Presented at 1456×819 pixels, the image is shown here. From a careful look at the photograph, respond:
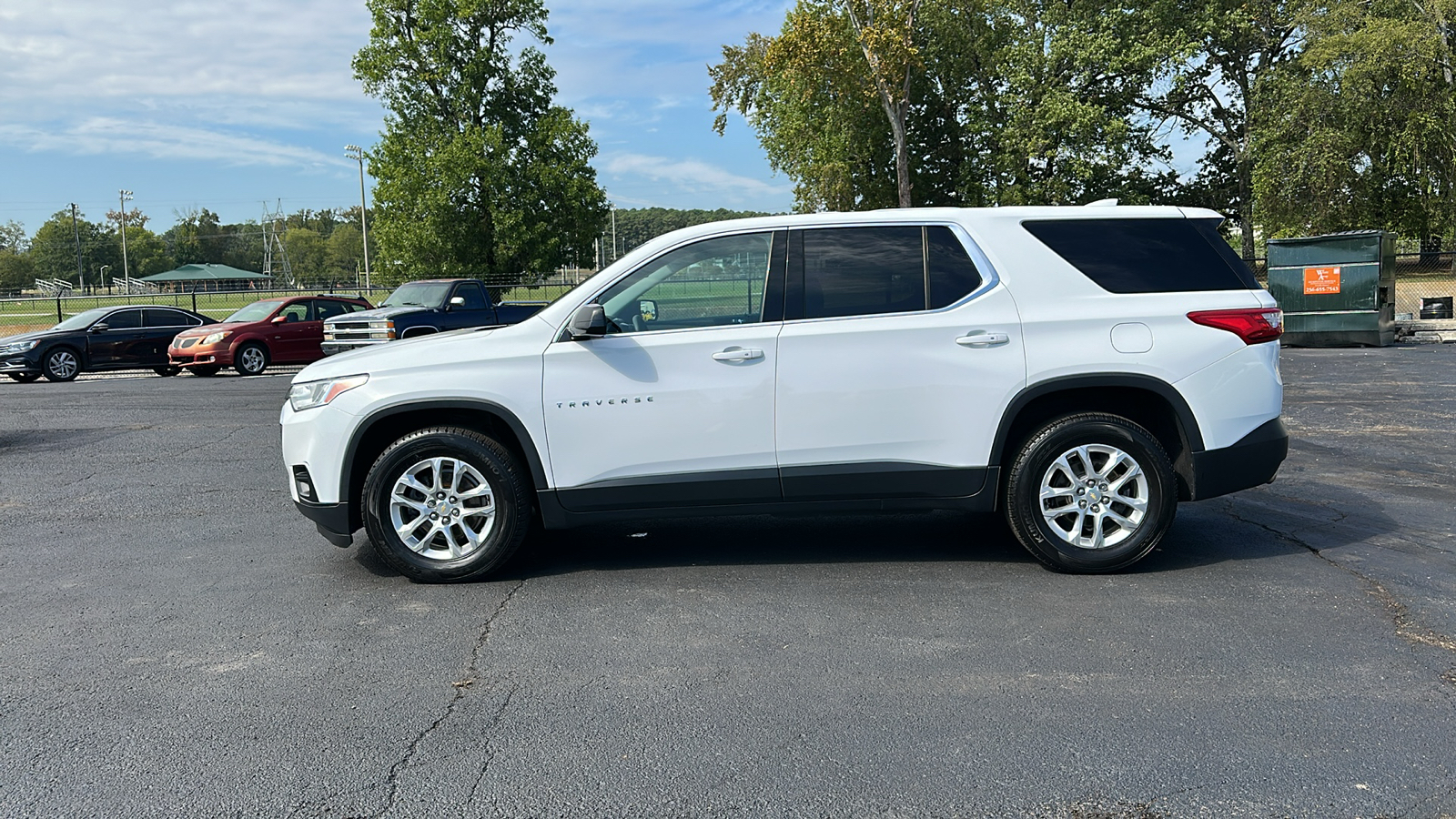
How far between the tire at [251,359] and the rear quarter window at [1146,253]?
17.7 metres

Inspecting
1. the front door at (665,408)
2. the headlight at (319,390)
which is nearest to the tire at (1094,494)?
the front door at (665,408)

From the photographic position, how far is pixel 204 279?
9394cm

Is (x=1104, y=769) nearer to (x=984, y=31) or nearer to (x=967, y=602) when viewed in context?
(x=967, y=602)

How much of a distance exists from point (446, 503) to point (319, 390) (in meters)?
0.87

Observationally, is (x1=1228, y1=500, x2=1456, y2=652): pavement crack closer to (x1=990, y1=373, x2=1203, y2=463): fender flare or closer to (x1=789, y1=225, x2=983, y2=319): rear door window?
(x1=990, y1=373, x2=1203, y2=463): fender flare

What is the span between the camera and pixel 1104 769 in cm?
320

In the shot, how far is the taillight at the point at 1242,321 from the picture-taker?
5219 millimetres

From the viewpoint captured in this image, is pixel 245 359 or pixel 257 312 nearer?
pixel 245 359

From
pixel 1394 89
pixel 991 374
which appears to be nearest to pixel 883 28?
pixel 1394 89

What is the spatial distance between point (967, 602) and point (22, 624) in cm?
440

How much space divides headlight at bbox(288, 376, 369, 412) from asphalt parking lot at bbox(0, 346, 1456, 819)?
940 millimetres

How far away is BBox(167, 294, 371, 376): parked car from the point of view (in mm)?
19234

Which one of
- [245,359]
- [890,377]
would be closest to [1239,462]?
[890,377]

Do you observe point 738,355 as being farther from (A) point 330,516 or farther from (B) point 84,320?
(B) point 84,320
